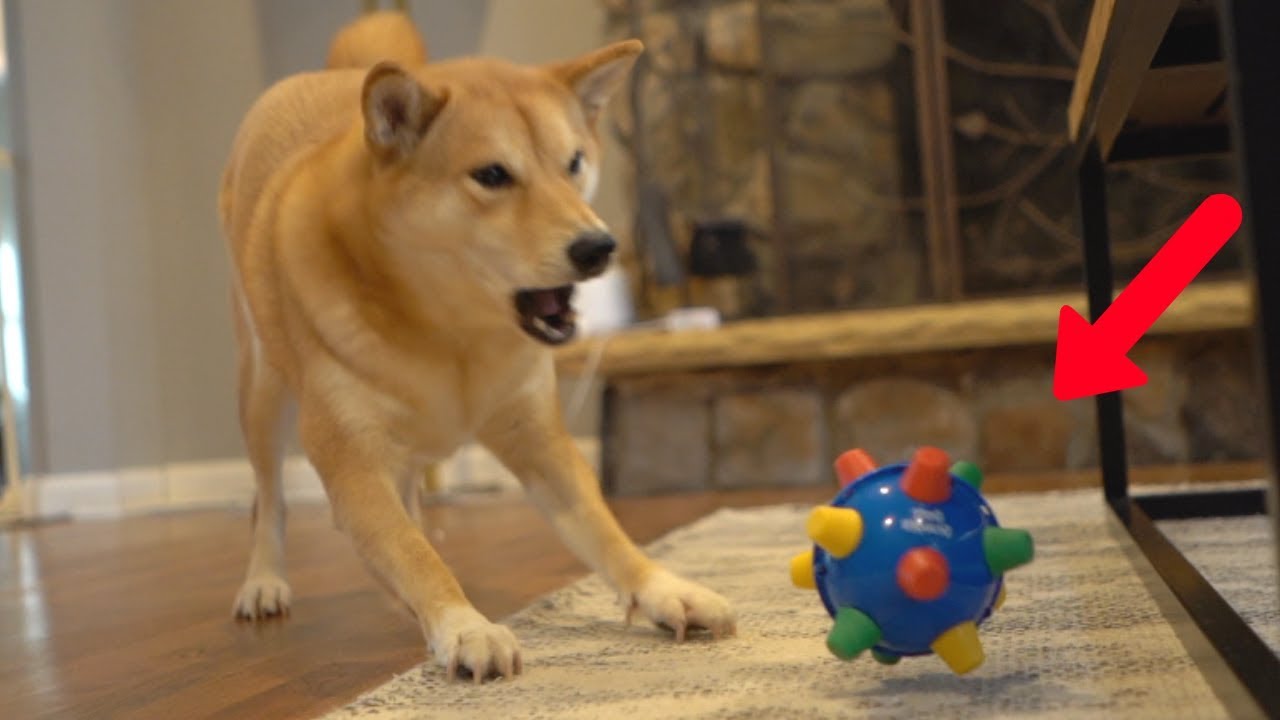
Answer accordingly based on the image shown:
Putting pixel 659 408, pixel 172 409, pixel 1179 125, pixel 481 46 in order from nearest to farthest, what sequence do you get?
pixel 1179 125, pixel 659 408, pixel 481 46, pixel 172 409

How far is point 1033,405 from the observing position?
3346mm

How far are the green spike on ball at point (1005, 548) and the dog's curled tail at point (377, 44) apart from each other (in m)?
1.17

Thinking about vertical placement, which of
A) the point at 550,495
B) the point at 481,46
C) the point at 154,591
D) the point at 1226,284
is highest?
the point at 481,46

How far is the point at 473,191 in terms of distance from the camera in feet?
4.62

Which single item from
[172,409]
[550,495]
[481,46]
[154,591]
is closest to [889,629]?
[550,495]

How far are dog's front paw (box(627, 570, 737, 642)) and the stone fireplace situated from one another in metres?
1.99

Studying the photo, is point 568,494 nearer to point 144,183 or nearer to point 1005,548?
point 1005,548

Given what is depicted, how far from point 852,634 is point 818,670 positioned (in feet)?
0.53

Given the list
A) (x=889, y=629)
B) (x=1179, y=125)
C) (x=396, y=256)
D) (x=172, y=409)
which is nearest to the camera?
(x=889, y=629)

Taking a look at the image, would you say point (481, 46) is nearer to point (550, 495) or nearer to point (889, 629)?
point (550, 495)

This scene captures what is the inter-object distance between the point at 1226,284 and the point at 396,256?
2424 millimetres

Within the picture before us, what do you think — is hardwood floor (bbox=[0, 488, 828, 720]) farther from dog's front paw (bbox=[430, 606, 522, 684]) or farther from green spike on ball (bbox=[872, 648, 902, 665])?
green spike on ball (bbox=[872, 648, 902, 665])

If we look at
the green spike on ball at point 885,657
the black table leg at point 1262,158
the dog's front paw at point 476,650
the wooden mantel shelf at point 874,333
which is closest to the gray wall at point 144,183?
the wooden mantel shelf at point 874,333

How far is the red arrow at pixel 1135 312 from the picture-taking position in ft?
3.06
